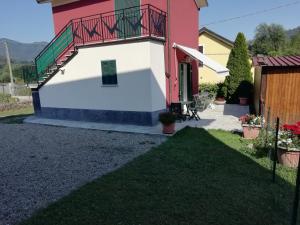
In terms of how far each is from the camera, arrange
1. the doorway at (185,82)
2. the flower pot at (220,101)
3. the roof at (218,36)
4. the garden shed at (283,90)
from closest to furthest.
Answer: the garden shed at (283,90) < the doorway at (185,82) < the flower pot at (220,101) < the roof at (218,36)

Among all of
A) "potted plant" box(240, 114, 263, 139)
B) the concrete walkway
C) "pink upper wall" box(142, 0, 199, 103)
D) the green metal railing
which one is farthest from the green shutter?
the green metal railing

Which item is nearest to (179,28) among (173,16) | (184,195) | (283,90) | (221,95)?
(173,16)

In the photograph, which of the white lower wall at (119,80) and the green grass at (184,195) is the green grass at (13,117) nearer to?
the white lower wall at (119,80)

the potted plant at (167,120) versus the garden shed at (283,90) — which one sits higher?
the garden shed at (283,90)

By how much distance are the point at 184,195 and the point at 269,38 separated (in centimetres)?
7768

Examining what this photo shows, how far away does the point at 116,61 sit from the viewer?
12711mm

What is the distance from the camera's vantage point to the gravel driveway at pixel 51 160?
5.66 m

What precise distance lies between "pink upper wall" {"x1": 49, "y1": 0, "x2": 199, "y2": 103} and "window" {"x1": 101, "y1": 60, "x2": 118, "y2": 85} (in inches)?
123

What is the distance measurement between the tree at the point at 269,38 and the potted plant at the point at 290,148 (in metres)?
66.5

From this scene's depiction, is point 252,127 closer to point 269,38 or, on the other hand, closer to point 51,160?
point 51,160

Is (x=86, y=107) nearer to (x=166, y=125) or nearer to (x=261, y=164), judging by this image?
(x=166, y=125)

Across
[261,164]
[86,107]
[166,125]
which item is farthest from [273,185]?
[86,107]

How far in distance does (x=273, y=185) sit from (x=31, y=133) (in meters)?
11.9

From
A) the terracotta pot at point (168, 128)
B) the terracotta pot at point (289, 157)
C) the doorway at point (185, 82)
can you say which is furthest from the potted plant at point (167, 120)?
the doorway at point (185, 82)
